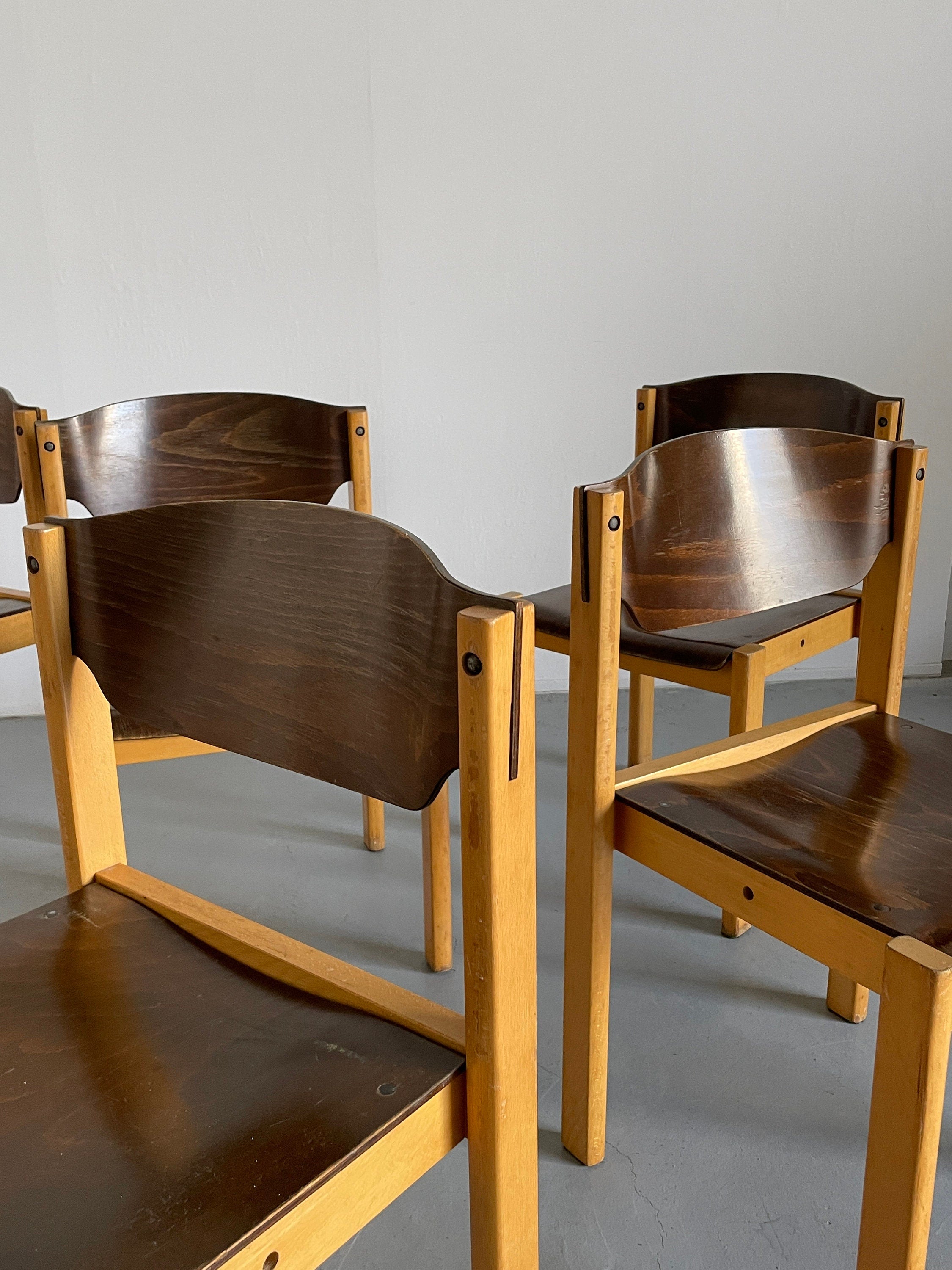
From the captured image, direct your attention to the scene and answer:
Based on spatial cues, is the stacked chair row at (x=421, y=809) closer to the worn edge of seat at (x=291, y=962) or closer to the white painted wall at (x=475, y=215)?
the worn edge of seat at (x=291, y=962)

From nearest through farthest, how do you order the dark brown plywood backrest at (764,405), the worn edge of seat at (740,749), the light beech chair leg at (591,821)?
1. the light beech chair leg at (591,821)
2. the worn edge of seat at (740,749)
3. the dark brown plywood backrest at (764,405)

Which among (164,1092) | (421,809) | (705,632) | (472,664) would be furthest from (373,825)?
(472,664)

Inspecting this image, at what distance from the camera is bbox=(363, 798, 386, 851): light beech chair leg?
1.78 m

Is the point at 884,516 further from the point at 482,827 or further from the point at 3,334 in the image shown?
the point at 3,334

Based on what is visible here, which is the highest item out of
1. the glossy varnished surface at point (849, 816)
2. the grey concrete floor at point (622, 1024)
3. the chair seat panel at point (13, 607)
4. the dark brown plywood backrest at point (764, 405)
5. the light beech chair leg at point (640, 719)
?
the dark brown plywood backrest at point (764, 405)

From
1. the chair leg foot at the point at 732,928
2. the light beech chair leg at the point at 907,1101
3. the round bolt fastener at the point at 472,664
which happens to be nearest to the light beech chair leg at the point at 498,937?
the round bolt fastener at the point at 472,664

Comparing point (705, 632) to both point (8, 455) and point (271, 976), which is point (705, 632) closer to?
point (271, 976)

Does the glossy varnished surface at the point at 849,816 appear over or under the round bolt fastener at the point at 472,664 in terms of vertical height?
under

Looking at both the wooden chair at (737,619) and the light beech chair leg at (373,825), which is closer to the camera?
the wooden chair at (737,619)

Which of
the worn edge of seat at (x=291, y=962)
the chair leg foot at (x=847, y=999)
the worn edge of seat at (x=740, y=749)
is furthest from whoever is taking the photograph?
the chair leg foot at (x=847, y=999)

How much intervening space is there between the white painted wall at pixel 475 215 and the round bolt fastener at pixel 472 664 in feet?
6.09

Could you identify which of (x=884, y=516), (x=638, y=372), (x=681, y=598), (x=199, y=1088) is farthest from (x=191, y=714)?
(x=638, y=372)

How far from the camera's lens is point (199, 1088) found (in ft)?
2.18

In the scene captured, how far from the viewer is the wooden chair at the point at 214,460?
146 centimetres
